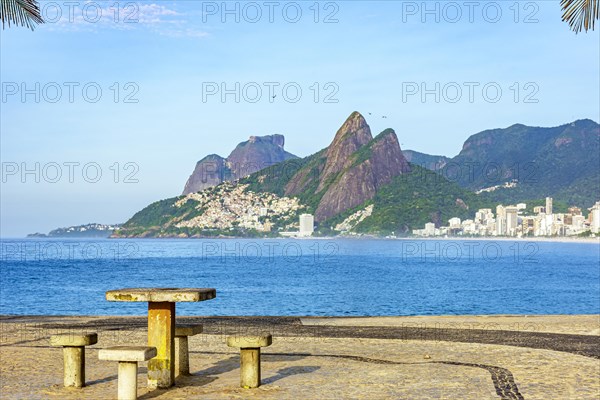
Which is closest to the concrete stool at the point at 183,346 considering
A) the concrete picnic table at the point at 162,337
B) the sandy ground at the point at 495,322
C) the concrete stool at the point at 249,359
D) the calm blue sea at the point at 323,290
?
the concrete picnic table at the point at 162,337

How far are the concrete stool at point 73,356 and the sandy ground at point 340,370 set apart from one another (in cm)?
17

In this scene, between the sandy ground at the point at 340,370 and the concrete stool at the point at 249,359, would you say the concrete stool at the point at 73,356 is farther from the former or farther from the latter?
the concrete stool at the point at 249,359

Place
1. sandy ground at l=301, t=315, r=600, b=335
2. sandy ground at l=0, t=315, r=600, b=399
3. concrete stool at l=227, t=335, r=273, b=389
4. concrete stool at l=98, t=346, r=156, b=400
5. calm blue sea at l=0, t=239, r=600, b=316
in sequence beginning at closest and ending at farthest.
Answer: concrete stool at l=98, t=346, r=156, b=400 → sandy ground at l=0, t=315, r=600, b=399 → concrete stool at l=227, t=335, r=273, b=389 → sandy ground at l=301, t=315, r=600, b=335 → calm blue sea at l=0, t=239, r=600, b=316

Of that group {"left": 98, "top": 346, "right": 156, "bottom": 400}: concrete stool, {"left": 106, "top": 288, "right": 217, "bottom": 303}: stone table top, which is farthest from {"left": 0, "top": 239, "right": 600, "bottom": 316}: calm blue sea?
{"left": 98, "top": 346, "right": 156, "bottom": 400}: concrete stool

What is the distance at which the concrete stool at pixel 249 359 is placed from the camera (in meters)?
10.2

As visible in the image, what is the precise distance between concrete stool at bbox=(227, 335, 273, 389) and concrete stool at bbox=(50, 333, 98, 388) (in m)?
1.94

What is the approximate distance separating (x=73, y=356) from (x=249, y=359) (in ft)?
7.61

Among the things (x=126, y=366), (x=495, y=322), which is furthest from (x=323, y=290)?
(x=126, y=366)

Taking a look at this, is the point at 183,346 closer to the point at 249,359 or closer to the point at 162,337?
the point at 162,337

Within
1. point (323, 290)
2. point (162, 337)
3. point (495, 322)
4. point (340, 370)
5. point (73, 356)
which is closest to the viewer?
point (162, 337)

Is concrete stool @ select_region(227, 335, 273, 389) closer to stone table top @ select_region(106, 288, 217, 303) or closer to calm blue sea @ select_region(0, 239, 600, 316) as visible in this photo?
stone table top @ select_region(106, 288, 217, 303)

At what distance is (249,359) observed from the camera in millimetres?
10273

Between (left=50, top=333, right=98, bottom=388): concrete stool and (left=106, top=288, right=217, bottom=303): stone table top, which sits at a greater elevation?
(left=106, top=288, right=217, bottom=303): stone table top

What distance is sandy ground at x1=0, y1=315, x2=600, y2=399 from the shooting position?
32.9 feet
